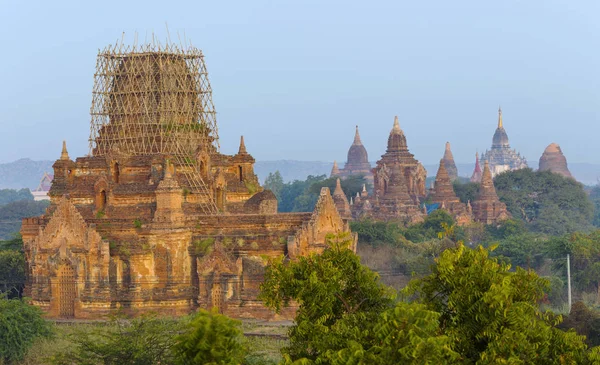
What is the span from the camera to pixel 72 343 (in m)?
38.7

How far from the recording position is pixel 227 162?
169 ft

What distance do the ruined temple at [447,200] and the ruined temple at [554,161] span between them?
237ft

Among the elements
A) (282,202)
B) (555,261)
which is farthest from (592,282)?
(282,202)

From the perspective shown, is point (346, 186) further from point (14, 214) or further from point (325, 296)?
point (325, 296)

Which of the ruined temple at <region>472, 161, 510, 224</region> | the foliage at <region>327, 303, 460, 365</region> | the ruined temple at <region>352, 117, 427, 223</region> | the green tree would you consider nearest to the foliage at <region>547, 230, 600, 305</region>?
the ruined temple at <region>352, 117, 427, 223</region>

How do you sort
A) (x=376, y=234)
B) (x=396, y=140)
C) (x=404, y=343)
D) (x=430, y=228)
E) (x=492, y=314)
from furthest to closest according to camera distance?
(x=396, y=140) < (x=430, y=228) < (x=376, y=234) < (x=492, y=314) < (x=404, y=343)

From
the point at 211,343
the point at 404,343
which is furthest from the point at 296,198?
the point at 404,343

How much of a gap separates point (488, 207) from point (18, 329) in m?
68.5

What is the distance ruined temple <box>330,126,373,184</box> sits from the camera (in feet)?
581

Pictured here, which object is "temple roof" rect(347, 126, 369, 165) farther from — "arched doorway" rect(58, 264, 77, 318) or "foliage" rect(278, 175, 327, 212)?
"arched doorway" rect(58, 264, 77, 318)

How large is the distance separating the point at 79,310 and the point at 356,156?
5408 inches

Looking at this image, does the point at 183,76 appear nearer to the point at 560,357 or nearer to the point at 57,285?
the point at 57,285

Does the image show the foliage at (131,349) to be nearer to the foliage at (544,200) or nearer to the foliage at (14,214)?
the foliage at (544,200)

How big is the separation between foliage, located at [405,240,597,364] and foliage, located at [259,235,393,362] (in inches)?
59.3
